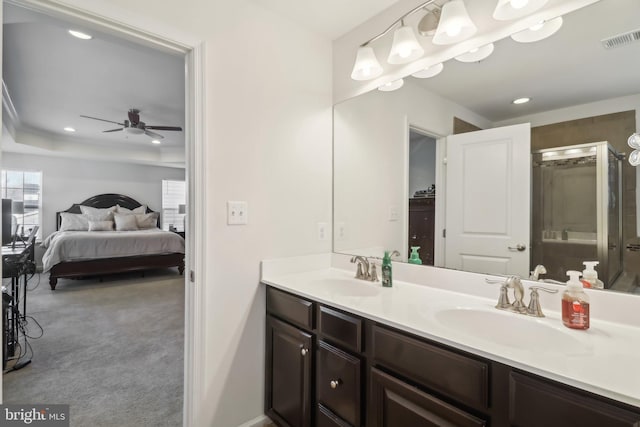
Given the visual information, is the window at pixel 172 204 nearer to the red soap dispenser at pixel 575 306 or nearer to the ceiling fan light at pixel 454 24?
the ceiling fan light at pixel 454 24

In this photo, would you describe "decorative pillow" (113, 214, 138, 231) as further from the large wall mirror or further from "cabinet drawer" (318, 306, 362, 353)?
"cabinet drawer" (318, 306, 362, 353)

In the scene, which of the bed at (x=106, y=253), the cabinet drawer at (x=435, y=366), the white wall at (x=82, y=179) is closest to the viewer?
the cabinet drawer at (x=435, y=366)

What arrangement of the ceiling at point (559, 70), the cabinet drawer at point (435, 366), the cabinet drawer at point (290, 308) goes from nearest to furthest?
the cabinet drawer at point (435, 366)
the ceiling at point (559, 70)
the cabinet drawer at point (290, 308)

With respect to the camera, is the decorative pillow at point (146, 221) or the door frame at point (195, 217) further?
the decorative pillow at point (146, 221)

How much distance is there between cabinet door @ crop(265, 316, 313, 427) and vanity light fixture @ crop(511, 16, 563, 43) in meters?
1.61

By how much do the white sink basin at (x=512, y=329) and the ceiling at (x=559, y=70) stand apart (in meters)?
0.87

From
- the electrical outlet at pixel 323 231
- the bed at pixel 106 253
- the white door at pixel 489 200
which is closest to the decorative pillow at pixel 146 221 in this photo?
the bed at pixel 106 253

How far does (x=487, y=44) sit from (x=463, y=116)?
0.32m

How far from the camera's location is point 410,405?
1007 millimetres

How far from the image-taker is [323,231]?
6.69 feet

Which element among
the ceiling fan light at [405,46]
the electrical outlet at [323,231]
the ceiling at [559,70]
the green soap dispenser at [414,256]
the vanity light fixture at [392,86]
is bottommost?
the green soap dispenser at [414,256]

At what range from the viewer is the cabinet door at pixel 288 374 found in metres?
1.43

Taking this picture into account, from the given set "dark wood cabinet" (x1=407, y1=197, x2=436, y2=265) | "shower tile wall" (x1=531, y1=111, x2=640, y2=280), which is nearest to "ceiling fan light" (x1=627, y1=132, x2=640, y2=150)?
"shower tile wall" (x1=531, y1=111, x2=640, y2=280)

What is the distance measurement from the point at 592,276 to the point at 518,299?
0.87ft
